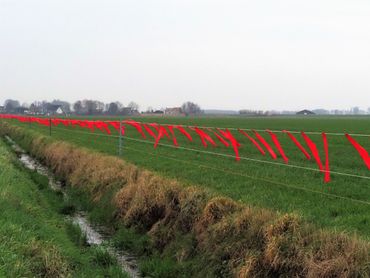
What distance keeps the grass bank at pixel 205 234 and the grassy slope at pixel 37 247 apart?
39.0 inches

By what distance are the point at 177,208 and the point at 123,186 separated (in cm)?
277

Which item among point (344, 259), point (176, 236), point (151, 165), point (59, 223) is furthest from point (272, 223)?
point (151, 165)

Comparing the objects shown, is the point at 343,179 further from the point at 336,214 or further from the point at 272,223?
the point at 272,223

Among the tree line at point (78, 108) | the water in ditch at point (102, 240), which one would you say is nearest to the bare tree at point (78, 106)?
the tree line at point (78, 108)

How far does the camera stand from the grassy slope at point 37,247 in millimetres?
6168

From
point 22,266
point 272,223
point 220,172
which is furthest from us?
point 220,172

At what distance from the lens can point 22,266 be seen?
595cm

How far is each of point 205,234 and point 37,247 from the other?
2767mm

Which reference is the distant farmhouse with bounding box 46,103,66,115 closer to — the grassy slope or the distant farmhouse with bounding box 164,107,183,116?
the distant farmhouse with bounding box 164,107,183,116

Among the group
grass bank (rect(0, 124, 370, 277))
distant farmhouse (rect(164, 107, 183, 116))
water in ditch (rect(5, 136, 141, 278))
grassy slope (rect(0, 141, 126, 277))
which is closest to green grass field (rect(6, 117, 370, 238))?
grass bank (rect(0, 124, 370, 277))

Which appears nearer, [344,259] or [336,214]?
[344,259]

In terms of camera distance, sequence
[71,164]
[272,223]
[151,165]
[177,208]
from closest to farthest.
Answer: [272,223] < [177,208] < [151,165] < [71,164]

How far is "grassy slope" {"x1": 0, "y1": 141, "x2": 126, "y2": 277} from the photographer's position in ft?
20.2

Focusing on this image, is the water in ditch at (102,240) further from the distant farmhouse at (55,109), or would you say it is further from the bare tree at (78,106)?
the bare tree at (78,106)
